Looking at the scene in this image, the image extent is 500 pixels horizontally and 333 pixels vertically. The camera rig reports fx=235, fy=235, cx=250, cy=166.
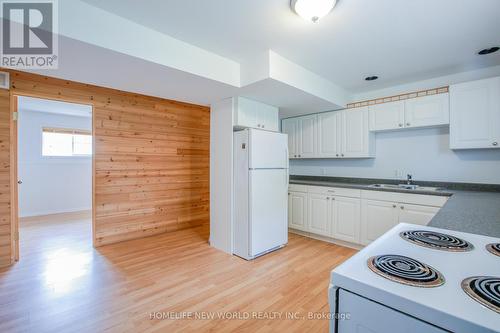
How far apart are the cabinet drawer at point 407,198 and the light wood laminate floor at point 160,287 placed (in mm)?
843

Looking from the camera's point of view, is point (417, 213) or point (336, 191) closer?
point (417, 213)

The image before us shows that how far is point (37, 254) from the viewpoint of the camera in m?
3.13

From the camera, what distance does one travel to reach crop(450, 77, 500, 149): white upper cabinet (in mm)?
2568

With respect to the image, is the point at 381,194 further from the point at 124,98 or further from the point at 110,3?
the point at 124,98

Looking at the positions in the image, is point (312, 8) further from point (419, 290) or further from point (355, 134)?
point (355, 134)

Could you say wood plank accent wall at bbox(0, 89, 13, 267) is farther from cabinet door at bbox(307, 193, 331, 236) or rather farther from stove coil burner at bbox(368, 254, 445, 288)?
cabinet door at bbox(307, 193, 331, 236)

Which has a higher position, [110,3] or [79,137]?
[110,3]

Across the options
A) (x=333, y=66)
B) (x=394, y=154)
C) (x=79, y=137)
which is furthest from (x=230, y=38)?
(x=79, y=137)

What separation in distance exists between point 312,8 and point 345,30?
0.53m

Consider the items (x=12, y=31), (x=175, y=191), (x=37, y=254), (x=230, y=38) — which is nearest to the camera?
(x=12, y=31)

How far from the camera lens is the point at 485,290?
2.16ft

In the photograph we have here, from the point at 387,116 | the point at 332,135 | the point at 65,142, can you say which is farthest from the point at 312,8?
the point at 65,142

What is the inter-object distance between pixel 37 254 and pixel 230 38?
12.1 feet

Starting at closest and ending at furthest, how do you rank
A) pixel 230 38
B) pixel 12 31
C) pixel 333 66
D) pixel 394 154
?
pixel 12 31 → pixel 230 38 → pixel 333 66 → pixel 394 154
